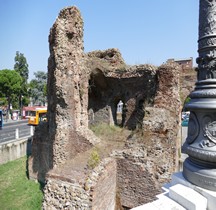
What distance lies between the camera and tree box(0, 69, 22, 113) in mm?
32812

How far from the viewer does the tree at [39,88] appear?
43.9 m

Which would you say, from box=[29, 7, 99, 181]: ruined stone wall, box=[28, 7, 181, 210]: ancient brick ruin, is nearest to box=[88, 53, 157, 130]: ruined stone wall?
box=[28, 7, 181, 210]: ancient brick ruin

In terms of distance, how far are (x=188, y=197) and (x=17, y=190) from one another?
26.4ft

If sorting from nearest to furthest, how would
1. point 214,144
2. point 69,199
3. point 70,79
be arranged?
point 214,144, point 69,199, point 70,79

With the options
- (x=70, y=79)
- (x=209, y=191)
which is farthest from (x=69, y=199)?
(x=70, y=79)

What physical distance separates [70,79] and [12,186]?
523cm

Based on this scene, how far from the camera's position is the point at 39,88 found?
46062mm

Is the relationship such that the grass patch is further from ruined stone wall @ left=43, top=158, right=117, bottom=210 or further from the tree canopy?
the tree canopy

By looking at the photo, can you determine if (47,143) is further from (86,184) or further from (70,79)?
(86,184)

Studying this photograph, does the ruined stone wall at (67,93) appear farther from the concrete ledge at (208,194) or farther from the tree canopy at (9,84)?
the tree canopy at (9,84)

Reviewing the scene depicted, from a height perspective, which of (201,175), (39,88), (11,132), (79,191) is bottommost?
(11,132)

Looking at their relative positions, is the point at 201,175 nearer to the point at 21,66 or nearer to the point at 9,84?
the point at 9,84

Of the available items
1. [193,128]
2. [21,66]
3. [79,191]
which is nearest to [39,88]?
[21,66]

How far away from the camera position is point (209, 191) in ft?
5.87
